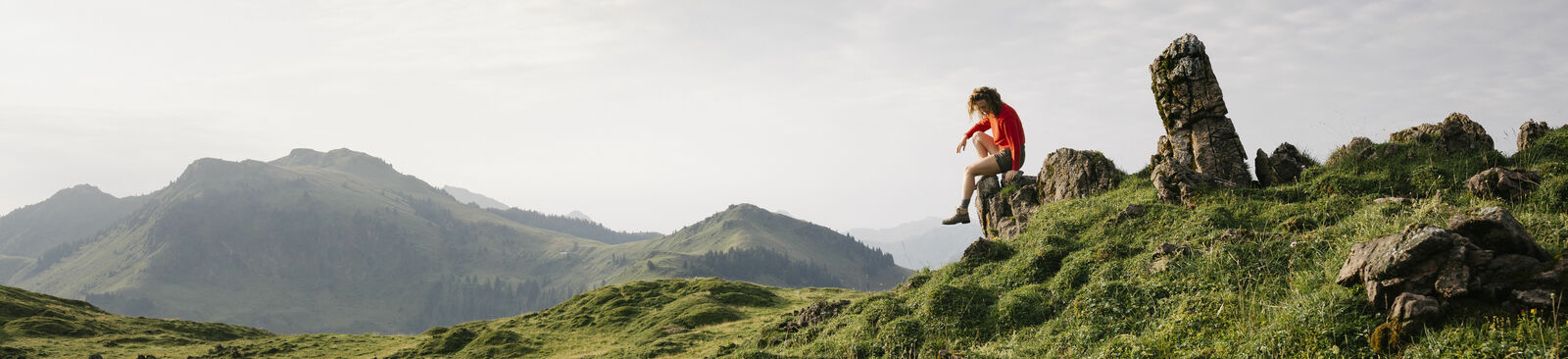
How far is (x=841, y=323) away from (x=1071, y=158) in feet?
38.5

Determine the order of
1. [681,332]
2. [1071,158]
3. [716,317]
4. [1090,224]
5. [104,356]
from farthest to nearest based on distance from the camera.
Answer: [104,356], [716,317], [681,332], [1071,158], [1090,224]

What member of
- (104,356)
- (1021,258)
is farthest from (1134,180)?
(104,356)

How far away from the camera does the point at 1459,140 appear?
19.9m

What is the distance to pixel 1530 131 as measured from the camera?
64.6 feet

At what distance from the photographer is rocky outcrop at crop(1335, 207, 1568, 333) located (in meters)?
9.89

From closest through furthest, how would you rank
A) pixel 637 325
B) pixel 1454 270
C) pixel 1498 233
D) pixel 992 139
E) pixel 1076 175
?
1. pixel 1454 270
2. pixel 1498 233
3. pixel 992 139
4. pixel 1076 175
5. pixel 637 325

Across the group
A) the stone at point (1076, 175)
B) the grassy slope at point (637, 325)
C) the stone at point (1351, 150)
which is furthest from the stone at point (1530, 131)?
the grassy slope at point (637, 325)

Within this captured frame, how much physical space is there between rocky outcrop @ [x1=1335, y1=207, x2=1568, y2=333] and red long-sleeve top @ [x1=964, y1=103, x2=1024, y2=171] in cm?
1179

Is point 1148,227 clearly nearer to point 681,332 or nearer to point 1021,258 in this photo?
point 1021,258

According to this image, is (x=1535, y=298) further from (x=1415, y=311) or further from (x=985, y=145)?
(x=985, y=145)

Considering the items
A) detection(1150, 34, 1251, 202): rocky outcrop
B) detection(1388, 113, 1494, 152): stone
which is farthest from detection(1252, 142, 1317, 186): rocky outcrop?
detection(1388, 113, 1494, 152): stone

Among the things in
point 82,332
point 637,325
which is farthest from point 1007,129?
point 82,332

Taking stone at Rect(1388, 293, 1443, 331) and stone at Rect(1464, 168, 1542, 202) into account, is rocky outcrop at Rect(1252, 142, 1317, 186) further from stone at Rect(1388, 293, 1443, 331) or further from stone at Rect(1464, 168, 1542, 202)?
stone at Rect(1388, 293, 1443, 331)

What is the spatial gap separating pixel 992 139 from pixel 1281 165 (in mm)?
8560
